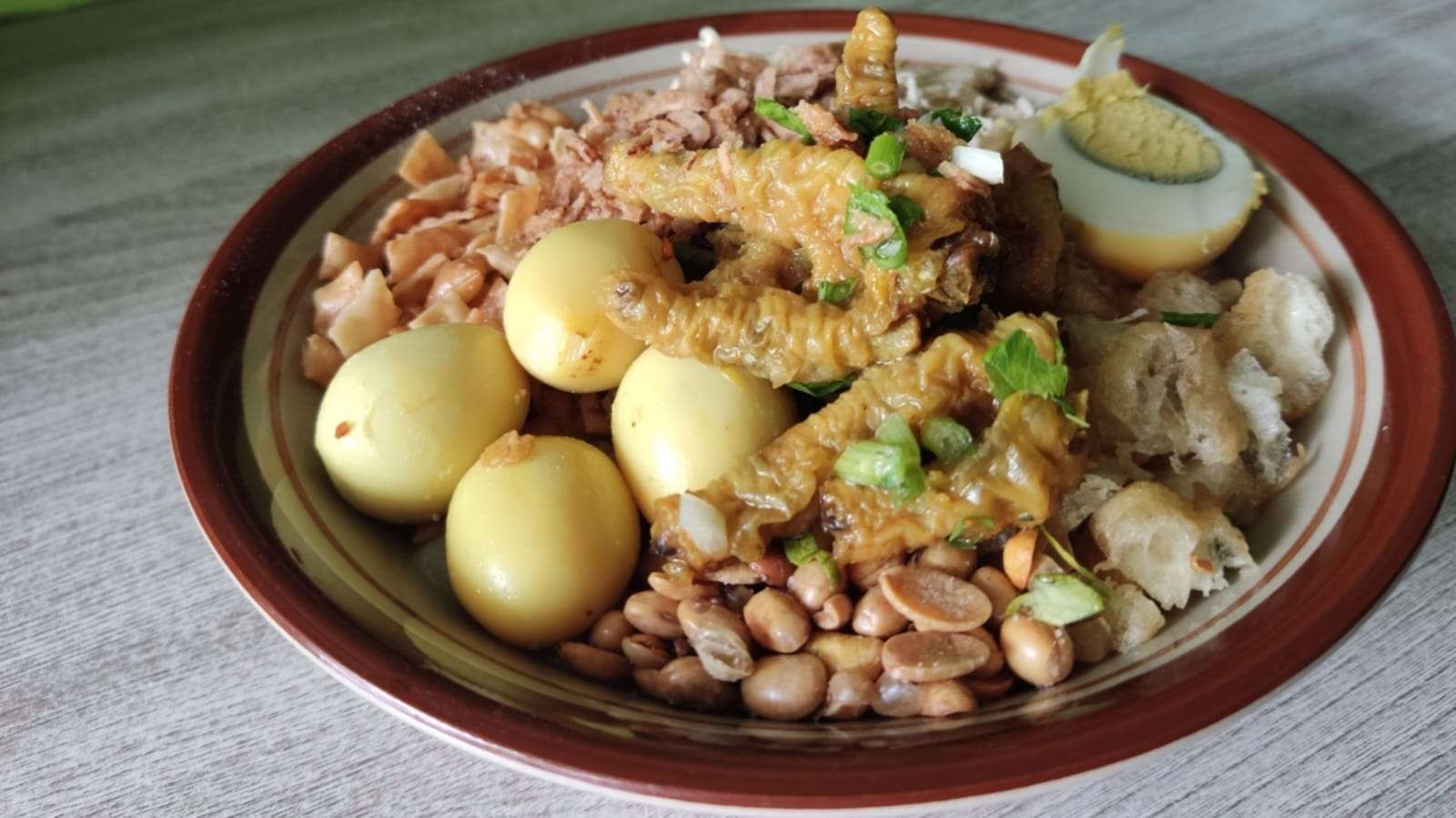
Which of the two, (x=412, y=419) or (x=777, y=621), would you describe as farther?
(x=412, y=419)

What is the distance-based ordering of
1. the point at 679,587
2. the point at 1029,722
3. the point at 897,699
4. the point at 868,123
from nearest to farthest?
the point at 1029,722, the point at 897,699, the point at 679,587, the point at 868,123

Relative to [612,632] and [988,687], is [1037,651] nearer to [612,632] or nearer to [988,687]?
[988,687]

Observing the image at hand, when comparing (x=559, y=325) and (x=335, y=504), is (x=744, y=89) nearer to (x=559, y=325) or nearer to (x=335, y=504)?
(x=559, y=325)

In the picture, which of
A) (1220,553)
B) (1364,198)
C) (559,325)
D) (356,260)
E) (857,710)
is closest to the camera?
(857,710)

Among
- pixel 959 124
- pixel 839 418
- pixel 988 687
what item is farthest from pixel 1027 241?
pixel 988 687

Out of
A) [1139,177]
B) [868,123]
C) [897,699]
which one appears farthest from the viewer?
[1139,177]

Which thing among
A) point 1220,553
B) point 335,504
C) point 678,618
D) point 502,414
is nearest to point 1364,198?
point 1220,553

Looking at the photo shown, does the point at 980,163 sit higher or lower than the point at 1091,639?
higher
